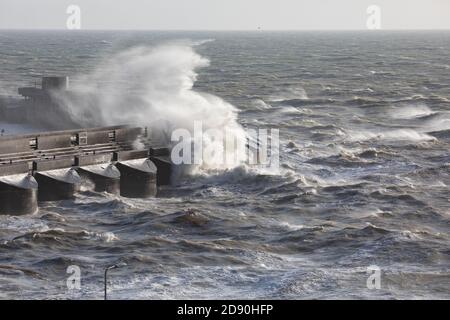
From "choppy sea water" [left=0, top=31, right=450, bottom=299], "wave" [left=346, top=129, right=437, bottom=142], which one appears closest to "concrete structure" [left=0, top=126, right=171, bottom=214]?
"choppy sea water" [left=0, top=31, right=450, bottom=299]

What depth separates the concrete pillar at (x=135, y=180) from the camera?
43469mm

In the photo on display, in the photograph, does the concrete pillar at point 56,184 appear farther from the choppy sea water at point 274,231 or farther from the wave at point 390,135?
the wave at point 390,135

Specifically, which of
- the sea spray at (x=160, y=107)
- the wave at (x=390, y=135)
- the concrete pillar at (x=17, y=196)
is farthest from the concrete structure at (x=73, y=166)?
the wave at (x=390, y=135)

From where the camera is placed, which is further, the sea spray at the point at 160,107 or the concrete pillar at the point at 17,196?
the sea spray at the point at 160,107

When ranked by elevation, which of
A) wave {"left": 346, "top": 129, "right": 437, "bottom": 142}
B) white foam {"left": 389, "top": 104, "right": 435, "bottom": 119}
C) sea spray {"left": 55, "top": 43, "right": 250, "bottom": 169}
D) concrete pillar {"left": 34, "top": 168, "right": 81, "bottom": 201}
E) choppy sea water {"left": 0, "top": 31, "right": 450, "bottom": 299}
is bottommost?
choppy sea water {"left": 0, "top": 31, "right": 450, "bottom": 299}

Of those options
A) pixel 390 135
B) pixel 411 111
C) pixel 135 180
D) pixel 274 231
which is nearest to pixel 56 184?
pixel 135 180

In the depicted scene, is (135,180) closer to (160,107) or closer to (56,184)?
(56,184)

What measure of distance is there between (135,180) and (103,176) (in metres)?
1.60

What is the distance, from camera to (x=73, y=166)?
42031mm

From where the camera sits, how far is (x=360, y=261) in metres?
32.6

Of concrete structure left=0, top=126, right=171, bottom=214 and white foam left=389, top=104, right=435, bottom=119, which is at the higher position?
concrete structure left=0, top=126, right=171, bottom=214

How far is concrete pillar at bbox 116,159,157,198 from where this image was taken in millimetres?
43469

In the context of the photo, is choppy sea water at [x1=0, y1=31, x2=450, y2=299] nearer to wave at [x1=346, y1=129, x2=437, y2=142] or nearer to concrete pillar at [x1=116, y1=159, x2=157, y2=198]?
wave at [x1=346, y1=129, x2=437, y2=142]

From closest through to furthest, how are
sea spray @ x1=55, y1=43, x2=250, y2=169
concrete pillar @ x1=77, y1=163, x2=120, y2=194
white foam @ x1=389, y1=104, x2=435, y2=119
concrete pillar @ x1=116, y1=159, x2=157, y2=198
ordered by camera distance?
→ concrete pillar @ x1=77, y1=163, x2=120, y2=194
concrete pillar @ x1=116, y1=159, x2=157, y2=198
sea spray @ x1=55, y1=43, x2=250, y2=169
white foam @ x1=389, y1=104, x2=435, y2=119
